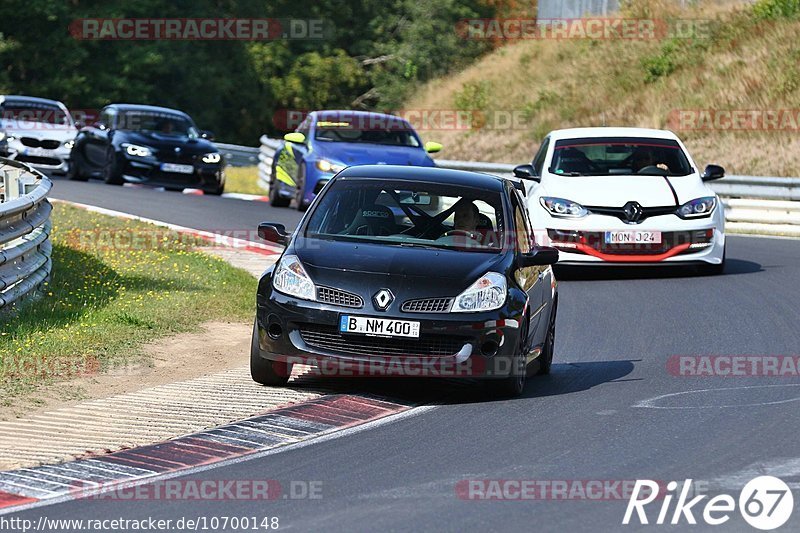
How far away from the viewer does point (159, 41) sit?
60.4m

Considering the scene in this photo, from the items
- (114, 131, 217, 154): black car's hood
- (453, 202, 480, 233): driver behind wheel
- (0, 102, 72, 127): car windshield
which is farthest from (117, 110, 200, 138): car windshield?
(453, 202, 480, 233): driver behind wheel

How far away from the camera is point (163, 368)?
1088 cm

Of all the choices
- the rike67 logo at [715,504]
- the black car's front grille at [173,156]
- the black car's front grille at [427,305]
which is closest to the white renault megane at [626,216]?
the black car's front grille at [427,305]

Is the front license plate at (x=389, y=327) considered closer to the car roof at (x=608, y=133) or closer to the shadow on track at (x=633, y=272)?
the shadow on track at (x=633, y=272)

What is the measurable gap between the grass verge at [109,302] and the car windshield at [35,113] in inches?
451

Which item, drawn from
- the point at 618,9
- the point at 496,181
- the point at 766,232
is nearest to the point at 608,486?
the point at 496,181

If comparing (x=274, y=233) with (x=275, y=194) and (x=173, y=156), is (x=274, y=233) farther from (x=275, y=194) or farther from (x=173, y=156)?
(x=173, y=156)

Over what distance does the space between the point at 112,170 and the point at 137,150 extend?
2.48 feet

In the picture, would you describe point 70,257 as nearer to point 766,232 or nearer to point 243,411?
point 243,411

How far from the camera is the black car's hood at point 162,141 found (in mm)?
27594

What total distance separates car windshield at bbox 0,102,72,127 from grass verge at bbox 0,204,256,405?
11446 millimetres

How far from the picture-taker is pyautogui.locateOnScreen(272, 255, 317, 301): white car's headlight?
9758 mm

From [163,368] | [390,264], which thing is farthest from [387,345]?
[163,368]

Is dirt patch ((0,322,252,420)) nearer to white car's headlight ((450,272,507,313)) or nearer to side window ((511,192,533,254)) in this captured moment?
white car's headlight ((450,272,507,313))
